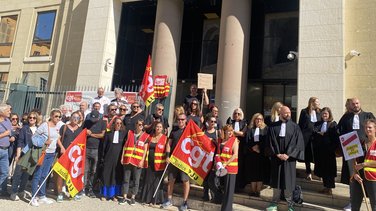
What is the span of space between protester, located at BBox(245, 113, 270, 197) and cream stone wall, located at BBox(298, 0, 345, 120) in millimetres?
3797

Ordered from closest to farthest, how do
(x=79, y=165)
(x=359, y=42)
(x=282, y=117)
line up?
(x=282, y=117) → (x=79, y=165) → (x=359, y=42)

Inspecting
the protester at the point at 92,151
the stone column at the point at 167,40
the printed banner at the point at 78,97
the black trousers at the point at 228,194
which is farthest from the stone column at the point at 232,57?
the black trousers at the point at 228,194

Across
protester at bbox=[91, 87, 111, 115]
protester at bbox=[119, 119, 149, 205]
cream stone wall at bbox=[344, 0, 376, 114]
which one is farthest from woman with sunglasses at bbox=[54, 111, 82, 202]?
cream stone wall at bbox=[344, 0, 376, 114]

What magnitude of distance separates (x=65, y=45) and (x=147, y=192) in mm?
12089

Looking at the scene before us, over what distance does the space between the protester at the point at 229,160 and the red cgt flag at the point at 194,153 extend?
1.04 ft

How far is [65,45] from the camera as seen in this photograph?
1698 centimetres

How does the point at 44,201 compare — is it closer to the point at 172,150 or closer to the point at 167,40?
the point at 172,150

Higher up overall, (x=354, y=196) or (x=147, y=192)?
(x=354, y=196)

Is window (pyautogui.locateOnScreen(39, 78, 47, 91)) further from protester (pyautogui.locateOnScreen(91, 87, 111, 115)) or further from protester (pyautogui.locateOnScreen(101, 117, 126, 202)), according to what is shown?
protester (pyautogui.locateOnScreen(101, 117, 126, 202))

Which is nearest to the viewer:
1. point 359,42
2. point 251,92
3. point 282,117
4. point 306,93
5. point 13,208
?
point 13,208

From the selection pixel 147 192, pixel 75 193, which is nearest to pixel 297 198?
pixel 147 192

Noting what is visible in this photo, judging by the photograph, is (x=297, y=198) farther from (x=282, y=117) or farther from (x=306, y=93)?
(x=306, y=93)

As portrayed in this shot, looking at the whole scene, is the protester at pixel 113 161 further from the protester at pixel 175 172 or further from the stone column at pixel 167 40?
the stone column at pixel 167 40

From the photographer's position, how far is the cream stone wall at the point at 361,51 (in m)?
10.9
